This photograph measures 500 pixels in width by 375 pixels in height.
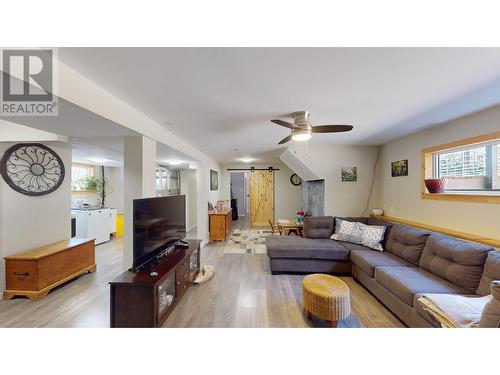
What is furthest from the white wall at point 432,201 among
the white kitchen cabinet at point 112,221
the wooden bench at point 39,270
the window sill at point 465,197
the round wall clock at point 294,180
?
the white kitchen cabinet at point 112,221

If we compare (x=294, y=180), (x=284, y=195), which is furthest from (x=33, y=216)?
(x=294, y=180)

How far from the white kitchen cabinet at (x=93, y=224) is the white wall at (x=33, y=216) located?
161 centimetres

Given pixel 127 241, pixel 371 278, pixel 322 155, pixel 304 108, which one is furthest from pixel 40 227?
pixel 322 155

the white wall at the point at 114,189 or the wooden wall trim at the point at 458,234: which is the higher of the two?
the white wall at the point at 114,189

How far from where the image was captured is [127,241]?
2389 mm

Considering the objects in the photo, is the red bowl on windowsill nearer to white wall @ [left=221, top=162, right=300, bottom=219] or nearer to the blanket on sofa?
the blanket on sofa

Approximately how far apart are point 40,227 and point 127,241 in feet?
5.16

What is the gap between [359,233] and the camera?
11.2ft

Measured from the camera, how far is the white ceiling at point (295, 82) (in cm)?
123

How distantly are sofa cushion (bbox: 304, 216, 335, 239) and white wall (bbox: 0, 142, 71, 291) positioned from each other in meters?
4.09

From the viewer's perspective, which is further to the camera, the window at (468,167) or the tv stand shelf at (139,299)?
the window at (468,167)

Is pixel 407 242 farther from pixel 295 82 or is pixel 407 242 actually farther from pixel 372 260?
pixel 295 82

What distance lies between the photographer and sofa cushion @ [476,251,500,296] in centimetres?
170

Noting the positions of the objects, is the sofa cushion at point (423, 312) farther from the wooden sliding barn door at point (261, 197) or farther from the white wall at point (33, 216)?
the wooden sliding barn door at point (261, 197)
